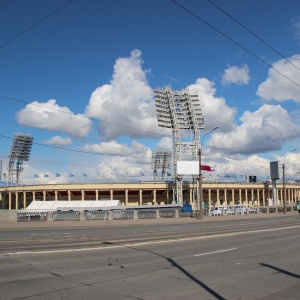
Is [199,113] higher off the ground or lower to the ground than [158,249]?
higher

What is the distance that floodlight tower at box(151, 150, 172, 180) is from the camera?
5896 inches

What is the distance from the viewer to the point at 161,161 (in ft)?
502

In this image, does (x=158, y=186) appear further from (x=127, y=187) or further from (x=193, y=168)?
(x=193, y=168)

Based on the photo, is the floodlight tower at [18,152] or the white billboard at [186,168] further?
the floodlight tower at [18,152]

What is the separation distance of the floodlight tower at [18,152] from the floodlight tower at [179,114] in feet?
154

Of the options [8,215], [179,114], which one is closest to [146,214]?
[8,215]

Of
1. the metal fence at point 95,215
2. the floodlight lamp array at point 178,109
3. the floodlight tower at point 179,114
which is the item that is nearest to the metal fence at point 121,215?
the metal fence at point 95,215

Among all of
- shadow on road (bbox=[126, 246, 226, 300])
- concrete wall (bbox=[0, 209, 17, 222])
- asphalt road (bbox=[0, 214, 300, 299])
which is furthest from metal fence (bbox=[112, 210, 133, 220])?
shadow on road (bbox=[126, 246, 226, 300])

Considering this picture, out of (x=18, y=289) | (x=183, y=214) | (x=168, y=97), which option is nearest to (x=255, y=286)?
(x=18, y=289)

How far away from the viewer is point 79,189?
102625mm

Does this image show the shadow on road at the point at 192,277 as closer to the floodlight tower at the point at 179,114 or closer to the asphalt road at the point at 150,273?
the asphalt road at the point at 150,273

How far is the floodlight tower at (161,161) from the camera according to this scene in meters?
150

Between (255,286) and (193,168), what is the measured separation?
74.6 meters

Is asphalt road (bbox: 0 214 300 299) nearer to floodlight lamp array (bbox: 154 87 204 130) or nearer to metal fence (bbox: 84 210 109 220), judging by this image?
metal fence (bbox: 84 210 109 220)
